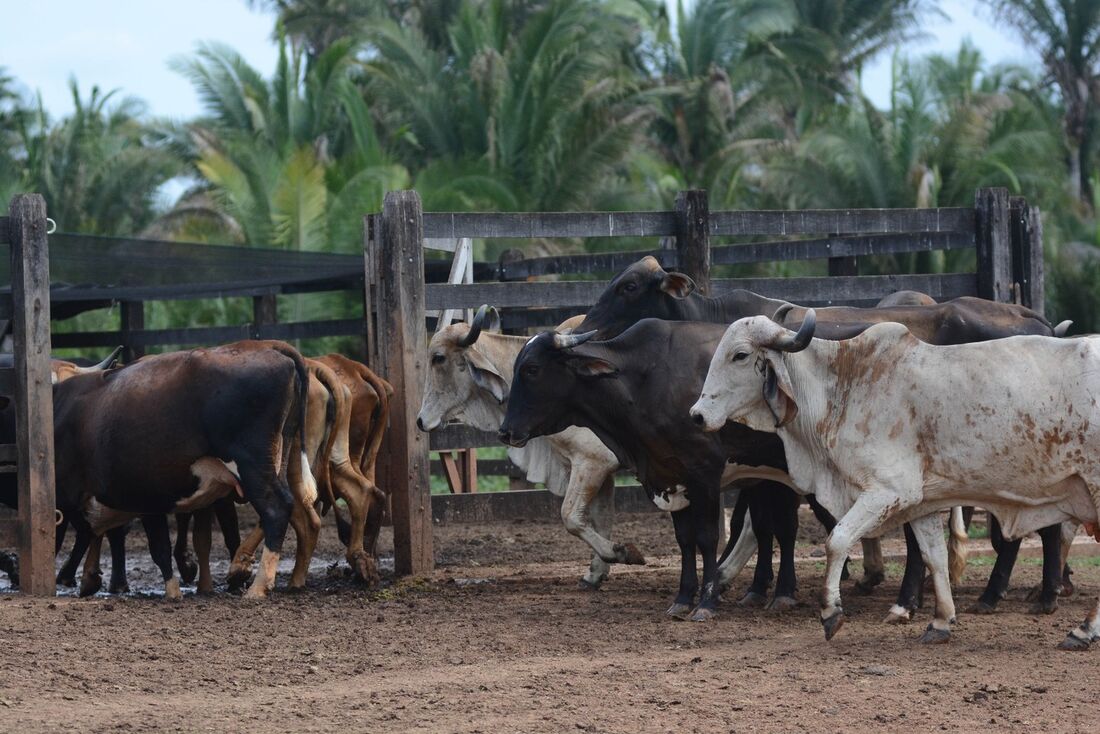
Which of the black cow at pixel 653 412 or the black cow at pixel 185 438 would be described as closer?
the black cow at pixel 653 412

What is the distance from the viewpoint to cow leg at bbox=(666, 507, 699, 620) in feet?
28.8

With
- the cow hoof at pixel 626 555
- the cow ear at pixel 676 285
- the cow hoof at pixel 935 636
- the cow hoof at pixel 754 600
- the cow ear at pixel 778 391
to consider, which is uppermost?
the cow ear at pixel 676 285

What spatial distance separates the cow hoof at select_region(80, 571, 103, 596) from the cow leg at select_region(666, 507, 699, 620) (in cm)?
390

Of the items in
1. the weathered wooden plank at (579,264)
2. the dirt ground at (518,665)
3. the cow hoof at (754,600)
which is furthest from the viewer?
the weathered wooden plank at (579,264)

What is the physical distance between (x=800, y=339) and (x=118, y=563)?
5268 millimetres

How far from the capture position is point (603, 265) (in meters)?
12.7

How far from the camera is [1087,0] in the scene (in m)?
39.7

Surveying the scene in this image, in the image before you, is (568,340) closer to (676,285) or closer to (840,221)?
(676,285)

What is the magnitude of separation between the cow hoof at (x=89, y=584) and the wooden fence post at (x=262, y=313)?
4.56 m

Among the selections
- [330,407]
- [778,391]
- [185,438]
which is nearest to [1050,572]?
[778,391]

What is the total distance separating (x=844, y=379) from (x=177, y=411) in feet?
13.9

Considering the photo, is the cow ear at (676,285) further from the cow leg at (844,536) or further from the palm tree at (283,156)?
the palm tree at (283,156)

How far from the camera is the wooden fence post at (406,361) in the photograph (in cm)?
1046

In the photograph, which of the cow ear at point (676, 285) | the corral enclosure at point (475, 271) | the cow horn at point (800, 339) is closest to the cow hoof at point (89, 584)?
the corral enclosure at point (475, 271)
